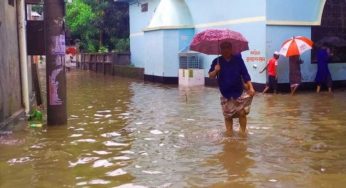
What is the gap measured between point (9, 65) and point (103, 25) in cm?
2458

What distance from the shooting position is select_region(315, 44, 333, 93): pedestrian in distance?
54.3 ft

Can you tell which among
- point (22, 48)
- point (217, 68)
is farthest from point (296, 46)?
point (22, 48)

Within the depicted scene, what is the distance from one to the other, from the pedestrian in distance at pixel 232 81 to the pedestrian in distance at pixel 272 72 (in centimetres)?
782

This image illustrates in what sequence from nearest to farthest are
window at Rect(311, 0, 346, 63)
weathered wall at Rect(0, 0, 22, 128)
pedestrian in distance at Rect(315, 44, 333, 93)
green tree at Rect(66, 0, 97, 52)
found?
weathered wall at Rect(0, 0, 22, 128), pedestrian in distance at Rect(315, 44, 333, 93), window at Rect(311, 0, 346, 63), green tree at Rect(66, 0, 97, 52)

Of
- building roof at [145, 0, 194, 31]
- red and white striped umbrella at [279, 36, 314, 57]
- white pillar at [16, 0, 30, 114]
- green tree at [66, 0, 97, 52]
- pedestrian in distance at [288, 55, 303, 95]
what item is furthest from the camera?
green tree at [66, 0, 97, 52]

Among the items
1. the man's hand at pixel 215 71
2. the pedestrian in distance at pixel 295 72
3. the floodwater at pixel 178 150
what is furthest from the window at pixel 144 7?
the man's hand at pixel 215 71

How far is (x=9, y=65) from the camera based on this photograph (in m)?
9.67

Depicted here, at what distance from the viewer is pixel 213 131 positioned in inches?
354

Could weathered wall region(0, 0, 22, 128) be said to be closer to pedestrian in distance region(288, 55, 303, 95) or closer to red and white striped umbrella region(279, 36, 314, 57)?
red and white striped umbrella region(279, 36, 314, 57)

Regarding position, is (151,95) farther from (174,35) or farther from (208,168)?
(208,168)

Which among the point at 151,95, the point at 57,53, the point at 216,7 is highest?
the point at 216,7

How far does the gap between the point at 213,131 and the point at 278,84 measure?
8276mm

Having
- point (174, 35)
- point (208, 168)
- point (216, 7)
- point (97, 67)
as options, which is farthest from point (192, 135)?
point (97, 67)

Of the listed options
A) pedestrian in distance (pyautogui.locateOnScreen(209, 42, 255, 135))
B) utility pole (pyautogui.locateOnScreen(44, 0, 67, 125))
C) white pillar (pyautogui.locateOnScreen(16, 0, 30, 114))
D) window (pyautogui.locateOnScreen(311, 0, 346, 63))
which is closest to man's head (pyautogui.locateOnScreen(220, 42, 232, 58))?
pedestrian in distance (pyautogui.locateOnScreen(209, 42, 255, 135))
